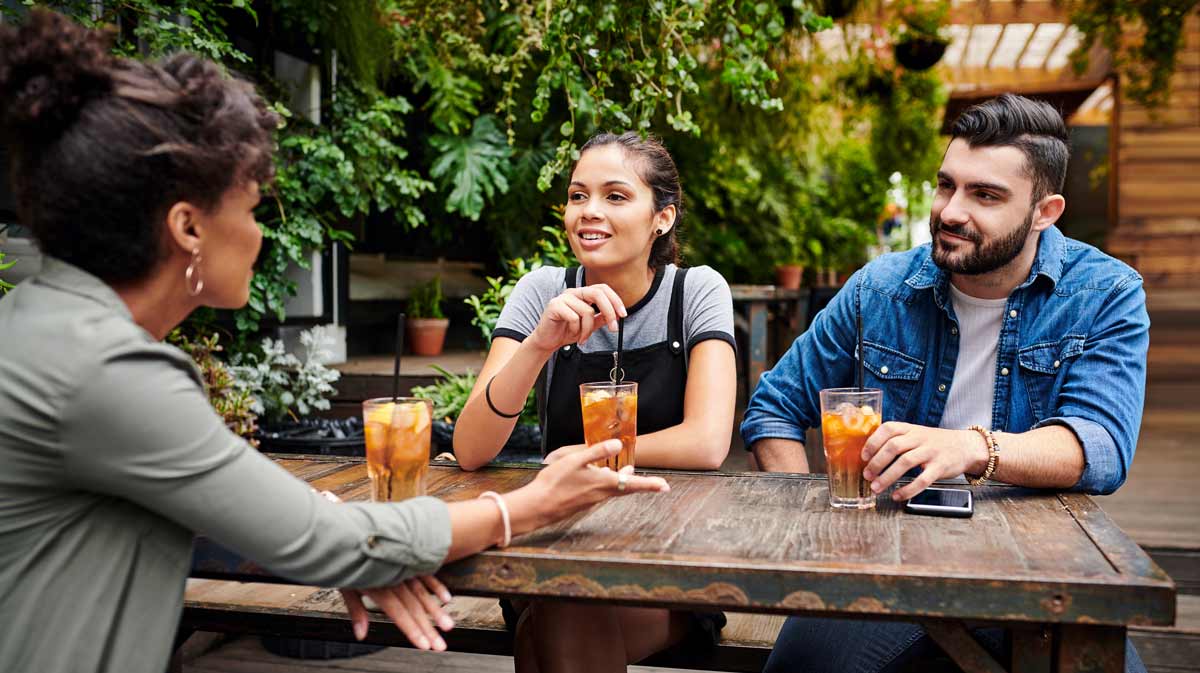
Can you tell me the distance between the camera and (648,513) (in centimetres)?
152

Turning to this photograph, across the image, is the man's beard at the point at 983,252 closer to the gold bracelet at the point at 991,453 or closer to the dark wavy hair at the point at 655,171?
the gold bracelet at the point at 991,453

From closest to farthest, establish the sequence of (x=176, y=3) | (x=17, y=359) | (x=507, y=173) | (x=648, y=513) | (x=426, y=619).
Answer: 1. (x=17, y=359)
2. (x=426, y=619)
3. (x=648, y=513)
4. (x=176, y=3)
5. (x=507, y=173)

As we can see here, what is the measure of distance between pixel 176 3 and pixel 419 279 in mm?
3060

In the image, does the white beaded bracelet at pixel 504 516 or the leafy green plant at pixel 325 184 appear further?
the leafy green plant at pixel 325 184

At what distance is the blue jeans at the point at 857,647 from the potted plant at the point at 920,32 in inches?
249

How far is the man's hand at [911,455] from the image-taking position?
1500 millimetres

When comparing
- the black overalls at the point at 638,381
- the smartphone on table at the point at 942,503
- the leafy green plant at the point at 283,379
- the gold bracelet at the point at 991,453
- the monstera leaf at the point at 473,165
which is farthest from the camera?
the monstera leaf at the point at 473,165

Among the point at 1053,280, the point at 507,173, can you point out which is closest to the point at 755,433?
the point at 1053,280

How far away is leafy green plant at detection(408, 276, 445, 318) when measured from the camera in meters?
5.74

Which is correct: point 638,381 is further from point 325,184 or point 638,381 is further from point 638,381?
point 325,184

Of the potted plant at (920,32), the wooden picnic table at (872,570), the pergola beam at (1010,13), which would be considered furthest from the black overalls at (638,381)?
the pergola beam at (1010,13)

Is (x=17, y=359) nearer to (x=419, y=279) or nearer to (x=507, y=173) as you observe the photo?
(x=507, y=173)

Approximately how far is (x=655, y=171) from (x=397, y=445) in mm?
1051

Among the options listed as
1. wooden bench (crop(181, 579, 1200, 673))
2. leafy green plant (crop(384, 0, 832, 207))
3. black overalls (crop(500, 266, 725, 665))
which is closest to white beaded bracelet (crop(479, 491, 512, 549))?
wooden bench (crop(181, 579, 1200, 673))
